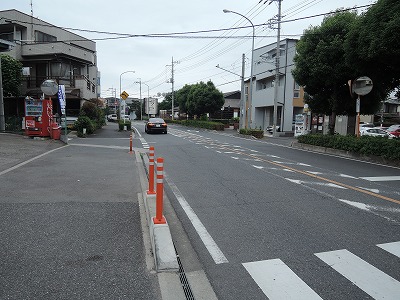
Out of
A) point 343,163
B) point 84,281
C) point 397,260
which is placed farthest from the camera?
point 343,163

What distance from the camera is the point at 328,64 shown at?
54.0 feet

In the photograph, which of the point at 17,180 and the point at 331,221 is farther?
the point at 17,180

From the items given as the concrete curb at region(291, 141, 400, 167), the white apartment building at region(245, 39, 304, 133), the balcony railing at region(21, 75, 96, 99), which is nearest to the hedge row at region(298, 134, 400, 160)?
the concrete curb at region(291, 141, 400, 167)

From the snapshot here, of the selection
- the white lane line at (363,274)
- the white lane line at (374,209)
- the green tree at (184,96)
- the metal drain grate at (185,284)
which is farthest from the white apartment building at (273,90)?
the metal drain grate at (185,284)

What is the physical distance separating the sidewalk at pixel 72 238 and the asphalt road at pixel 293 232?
2.99 ft

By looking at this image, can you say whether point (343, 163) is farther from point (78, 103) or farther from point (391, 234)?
point (78, 103)

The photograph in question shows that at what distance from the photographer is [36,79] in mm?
29438

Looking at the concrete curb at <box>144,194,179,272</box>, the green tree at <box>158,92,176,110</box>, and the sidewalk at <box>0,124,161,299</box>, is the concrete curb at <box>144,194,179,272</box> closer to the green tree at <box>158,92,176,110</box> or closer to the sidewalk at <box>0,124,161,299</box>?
the sidewalk at <box>0,124,161,299</box>

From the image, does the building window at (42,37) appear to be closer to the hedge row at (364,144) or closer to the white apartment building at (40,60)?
the white apartment building at (40,60)

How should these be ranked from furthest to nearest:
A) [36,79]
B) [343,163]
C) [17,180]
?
[36,79]
[343,163]
[17,180]

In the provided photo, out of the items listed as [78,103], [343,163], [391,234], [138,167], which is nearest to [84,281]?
[391,234]

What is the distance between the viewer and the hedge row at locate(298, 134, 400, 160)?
40.7ft

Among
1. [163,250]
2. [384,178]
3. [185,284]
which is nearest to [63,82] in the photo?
[384,178]

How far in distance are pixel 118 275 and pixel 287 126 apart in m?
35.9
